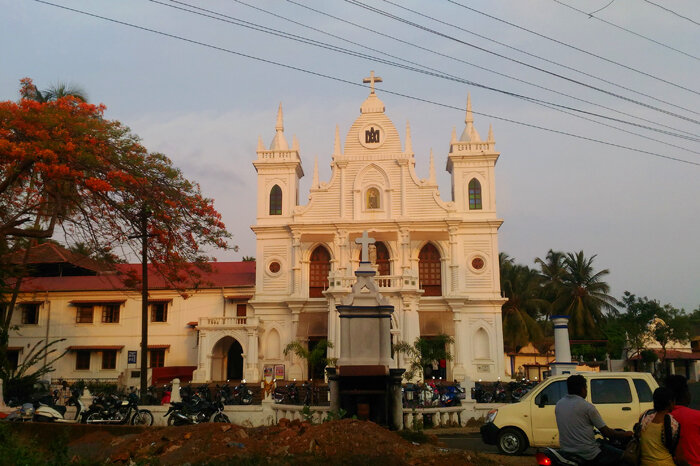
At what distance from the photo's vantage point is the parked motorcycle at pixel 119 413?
16.0 meters

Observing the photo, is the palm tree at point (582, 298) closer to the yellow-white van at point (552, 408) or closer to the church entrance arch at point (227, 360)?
the church entrance arch at point (227, 360)

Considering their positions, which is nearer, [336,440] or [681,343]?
[336,440]

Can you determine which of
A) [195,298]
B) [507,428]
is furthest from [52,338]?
[507,428]

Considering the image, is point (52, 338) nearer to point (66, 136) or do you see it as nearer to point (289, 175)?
point (289, 175)

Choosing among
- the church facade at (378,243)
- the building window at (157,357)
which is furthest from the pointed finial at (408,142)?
the building window at (157,357)

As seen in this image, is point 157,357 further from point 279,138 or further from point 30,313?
point 279,138

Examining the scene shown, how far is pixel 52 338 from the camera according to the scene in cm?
3494

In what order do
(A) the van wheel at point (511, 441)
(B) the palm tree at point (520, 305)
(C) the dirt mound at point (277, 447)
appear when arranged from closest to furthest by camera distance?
(C) the dirt mound at point (277, 447), (A) the van wheel at point (511, 441), (B) the palm tree at point (520, 305)

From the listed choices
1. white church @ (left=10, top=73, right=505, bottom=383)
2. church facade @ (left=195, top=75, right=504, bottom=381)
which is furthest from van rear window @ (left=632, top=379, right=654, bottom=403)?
white church @ (left=10, top=73, right=505, bottom=383)

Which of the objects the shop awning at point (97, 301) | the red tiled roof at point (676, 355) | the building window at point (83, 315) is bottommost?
the red tiled roof at point (676, 355)

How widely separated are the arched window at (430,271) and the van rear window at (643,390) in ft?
71.9

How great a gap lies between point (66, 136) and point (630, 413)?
42.5 feet

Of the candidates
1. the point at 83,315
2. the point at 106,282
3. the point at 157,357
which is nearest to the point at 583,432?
the point at 157,357

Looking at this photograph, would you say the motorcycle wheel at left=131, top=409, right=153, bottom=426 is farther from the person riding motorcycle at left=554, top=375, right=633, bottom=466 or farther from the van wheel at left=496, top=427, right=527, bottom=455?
the person riding motorcycle at left=554, top=375, right=633, bottom=466
